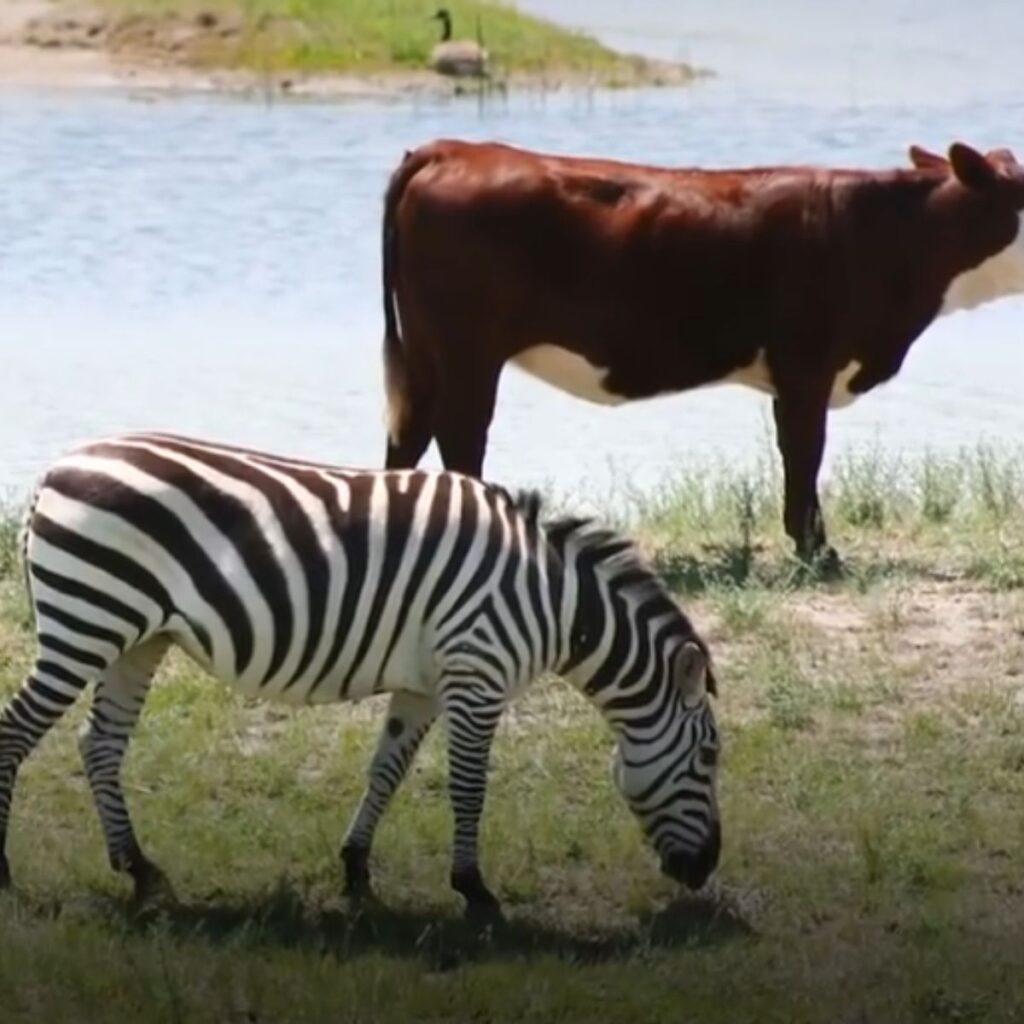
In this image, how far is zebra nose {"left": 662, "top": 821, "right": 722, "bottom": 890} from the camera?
22.7 feet

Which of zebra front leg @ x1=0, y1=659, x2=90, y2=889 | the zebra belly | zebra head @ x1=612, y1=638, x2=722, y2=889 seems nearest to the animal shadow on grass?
zebra head @ x1=612, y1=638, x2=722, y2=889

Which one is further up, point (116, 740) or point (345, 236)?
point (116, 740)

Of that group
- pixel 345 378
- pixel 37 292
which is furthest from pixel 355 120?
pixel 345 378

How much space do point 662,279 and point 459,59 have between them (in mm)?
19149

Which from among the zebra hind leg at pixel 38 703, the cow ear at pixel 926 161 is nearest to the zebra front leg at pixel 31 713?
the zebra hind leg at pixel 38 703

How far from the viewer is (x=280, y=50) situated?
29.5 m

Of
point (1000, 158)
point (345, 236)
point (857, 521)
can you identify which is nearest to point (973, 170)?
point (1000, 158)

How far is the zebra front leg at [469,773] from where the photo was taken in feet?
22.2

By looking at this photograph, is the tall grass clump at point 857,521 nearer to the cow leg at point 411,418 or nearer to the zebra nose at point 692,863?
the cow leg at point 411,418

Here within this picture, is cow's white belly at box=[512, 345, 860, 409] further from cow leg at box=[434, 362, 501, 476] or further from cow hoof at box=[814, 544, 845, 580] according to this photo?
cow hoof at box=[814, 544, 845, 580]

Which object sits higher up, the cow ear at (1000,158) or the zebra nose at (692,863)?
the cow ear at (1000,158)

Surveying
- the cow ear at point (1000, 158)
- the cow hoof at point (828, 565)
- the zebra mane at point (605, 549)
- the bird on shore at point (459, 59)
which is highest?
the cow ear at point (1000, 158)

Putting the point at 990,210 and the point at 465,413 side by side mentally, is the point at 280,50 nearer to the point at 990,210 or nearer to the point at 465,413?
the point at 990,210

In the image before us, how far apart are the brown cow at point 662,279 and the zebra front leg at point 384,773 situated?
10.3 ft
